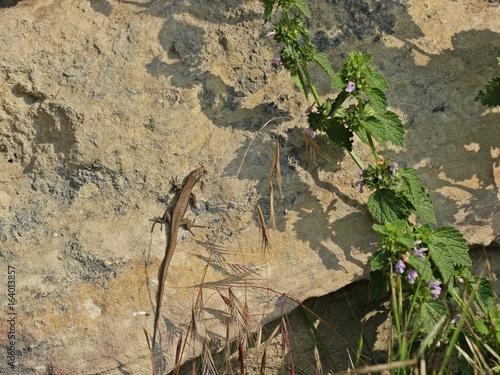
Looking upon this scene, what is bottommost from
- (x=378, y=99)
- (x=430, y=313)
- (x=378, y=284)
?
(x=430, y=313)

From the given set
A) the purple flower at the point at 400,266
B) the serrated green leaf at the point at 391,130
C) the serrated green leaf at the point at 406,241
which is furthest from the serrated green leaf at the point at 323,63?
the purple flower at the point at 400,266

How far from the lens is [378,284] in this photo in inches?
175

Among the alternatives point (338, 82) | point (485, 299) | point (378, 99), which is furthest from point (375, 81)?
point (485, 299)

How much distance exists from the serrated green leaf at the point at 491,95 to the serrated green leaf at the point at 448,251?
1.06 meters

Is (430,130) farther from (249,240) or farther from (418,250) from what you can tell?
(249,240)

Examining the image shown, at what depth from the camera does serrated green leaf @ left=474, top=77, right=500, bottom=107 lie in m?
4.96

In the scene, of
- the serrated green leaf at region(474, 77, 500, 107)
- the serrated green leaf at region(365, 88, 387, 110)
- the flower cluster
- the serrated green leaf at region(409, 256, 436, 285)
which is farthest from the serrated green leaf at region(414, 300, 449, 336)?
the serrated green leaf at region(474, 77, 500, 107)

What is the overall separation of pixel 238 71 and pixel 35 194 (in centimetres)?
178

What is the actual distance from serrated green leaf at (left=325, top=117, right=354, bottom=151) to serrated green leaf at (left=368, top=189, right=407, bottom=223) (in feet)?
1.34

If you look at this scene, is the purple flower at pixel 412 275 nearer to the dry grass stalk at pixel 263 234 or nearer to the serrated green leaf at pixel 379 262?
the serrated green leaf at pixel 379 262

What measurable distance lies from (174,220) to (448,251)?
1812mm

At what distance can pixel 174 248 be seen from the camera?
4824 mm

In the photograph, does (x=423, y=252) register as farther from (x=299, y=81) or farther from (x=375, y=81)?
(x=299, y=81)

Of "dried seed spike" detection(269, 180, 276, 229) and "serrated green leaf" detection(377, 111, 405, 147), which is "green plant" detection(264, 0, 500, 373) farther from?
"dried seed spike" detection(269, 180, 276, 229)
